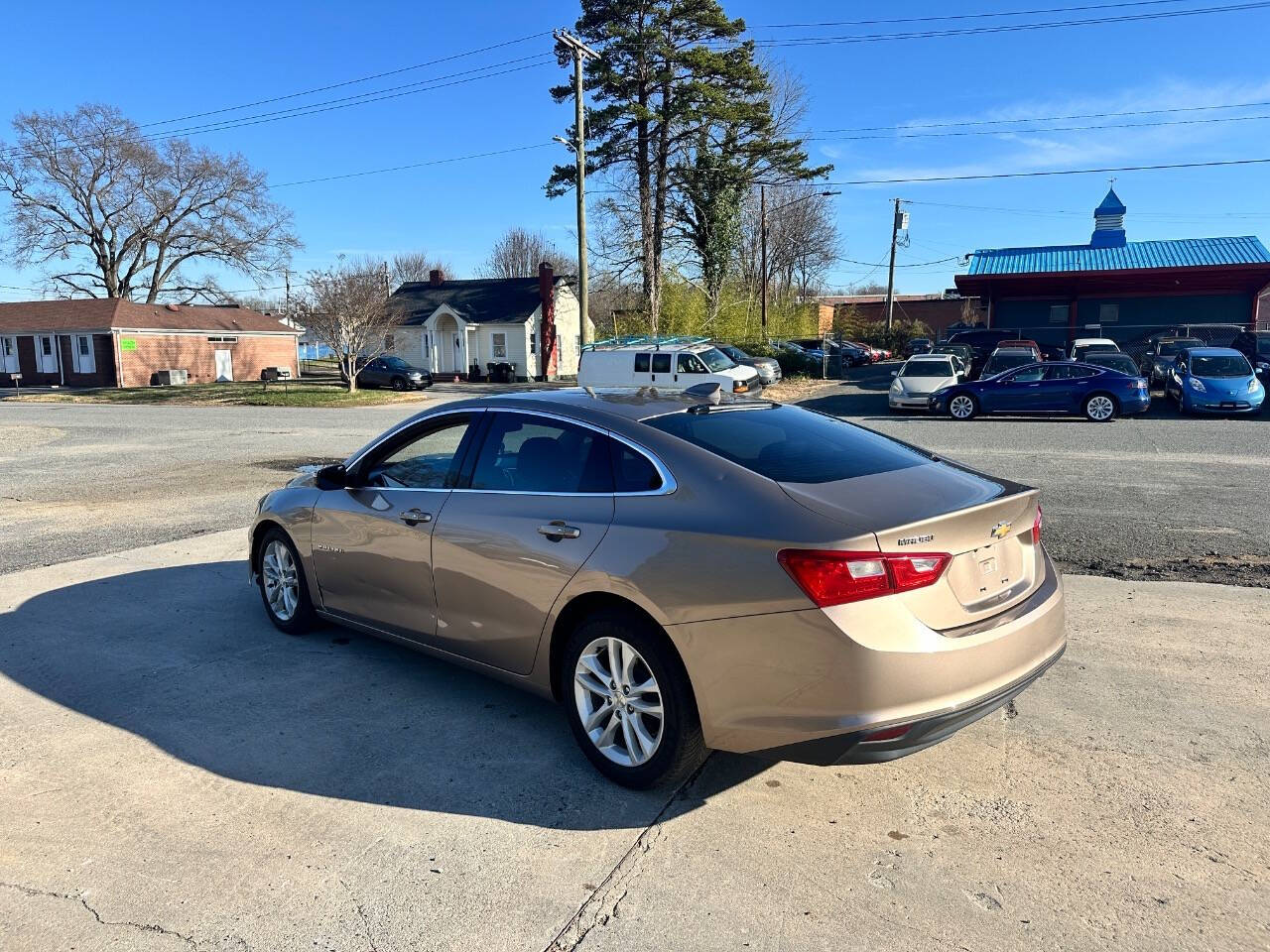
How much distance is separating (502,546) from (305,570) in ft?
6.27

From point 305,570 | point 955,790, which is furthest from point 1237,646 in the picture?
point 305,570

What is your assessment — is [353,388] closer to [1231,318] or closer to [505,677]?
[505,677]

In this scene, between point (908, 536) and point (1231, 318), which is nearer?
point (908, 536)

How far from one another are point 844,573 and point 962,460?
11184mm

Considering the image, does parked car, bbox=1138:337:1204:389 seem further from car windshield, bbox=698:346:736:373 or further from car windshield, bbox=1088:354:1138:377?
car windshield, bbox=698:346:736:373

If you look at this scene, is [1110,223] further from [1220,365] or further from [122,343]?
[122,343]

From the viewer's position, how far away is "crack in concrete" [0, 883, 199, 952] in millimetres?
2727

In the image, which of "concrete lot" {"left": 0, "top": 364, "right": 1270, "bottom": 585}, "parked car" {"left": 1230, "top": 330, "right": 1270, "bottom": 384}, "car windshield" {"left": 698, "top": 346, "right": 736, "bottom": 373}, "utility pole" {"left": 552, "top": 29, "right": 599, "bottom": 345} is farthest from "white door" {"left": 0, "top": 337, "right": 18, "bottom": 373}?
"parked car" {"left": 1230, "top": 330, "right": 1270, "bottom": 384}

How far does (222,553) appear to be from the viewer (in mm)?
7809

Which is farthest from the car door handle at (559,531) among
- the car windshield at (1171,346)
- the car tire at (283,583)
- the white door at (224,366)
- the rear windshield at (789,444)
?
the white door at (224,366)

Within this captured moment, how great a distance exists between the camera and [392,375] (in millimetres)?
38781

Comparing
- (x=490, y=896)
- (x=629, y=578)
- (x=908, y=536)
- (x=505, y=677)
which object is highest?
(x=908, y=536)

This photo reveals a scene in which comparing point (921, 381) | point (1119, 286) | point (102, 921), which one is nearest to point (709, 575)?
point (102, 921)

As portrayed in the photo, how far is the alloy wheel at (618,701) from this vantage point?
3.44 m
